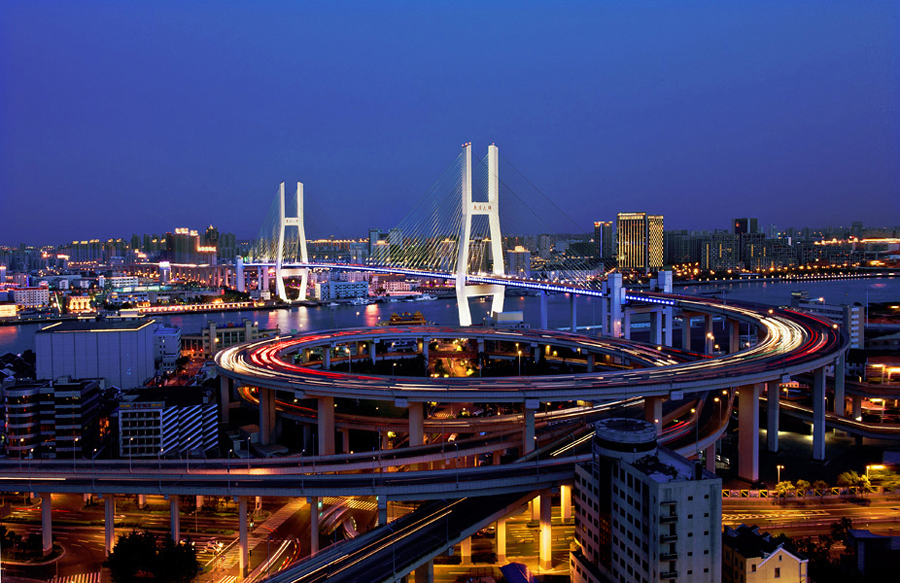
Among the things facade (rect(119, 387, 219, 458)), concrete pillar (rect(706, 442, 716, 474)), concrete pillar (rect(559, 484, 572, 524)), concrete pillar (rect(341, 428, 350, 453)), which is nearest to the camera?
concrete pillar (rect(559, 484, 572, 524))

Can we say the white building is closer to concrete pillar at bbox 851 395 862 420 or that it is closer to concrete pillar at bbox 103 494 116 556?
concrete pillar at bbox 103 494 116 556

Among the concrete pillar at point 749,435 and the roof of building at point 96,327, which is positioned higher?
the roof of building at point 96,327

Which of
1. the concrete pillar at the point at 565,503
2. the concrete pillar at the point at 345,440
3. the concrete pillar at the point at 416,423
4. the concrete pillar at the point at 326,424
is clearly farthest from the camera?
the concrete pillar at the point at 345,440

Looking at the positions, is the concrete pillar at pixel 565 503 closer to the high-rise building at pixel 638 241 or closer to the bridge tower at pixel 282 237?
the bridge tower at pixel 282 237

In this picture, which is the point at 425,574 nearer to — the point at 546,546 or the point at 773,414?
the point at 546,546

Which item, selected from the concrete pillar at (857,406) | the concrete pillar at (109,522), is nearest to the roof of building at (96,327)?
the concrete pillar at (109,522)

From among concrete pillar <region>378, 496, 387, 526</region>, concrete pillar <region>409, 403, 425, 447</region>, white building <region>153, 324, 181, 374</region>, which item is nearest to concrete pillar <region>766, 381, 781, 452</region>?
concrete pillar <region>409, 403, 425, 447</region>
